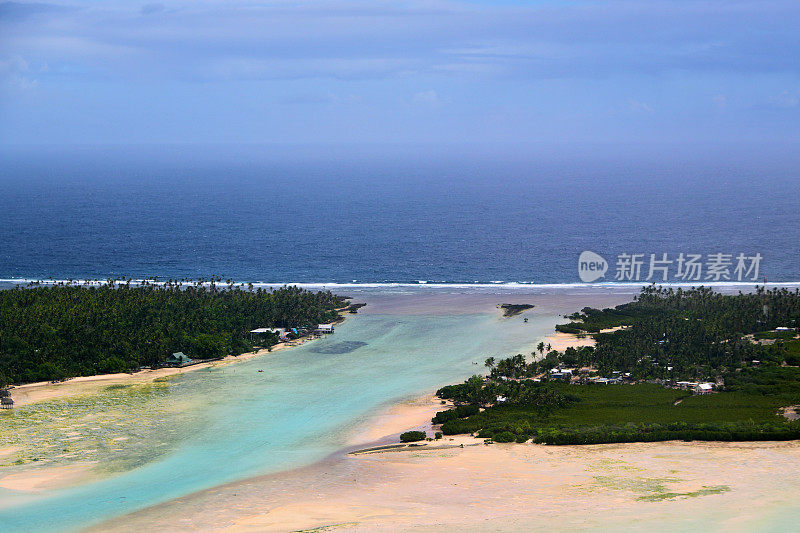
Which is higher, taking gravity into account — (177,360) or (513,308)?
(513,308)

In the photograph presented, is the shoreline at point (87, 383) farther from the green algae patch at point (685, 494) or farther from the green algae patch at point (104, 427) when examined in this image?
the green algae patch at point (685, 494)

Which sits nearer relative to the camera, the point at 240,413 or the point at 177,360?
the point at 240,413

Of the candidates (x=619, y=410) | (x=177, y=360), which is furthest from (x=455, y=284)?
(x=619, y=410)

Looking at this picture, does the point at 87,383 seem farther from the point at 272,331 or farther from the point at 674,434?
the point at 674,434

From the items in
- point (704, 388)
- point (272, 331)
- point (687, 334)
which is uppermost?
point (272, 331)

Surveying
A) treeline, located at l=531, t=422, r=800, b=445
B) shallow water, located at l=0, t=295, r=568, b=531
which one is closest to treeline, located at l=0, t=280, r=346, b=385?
shallow water, located at l=0, t=295, r=568, b=531

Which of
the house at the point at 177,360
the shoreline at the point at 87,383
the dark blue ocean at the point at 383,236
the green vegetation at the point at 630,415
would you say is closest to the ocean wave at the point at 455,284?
the dark blue ocean at the point at 383,236

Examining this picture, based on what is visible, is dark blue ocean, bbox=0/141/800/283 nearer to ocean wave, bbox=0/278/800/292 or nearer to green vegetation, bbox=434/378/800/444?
ocean wave, bbox=0/278/800/292
